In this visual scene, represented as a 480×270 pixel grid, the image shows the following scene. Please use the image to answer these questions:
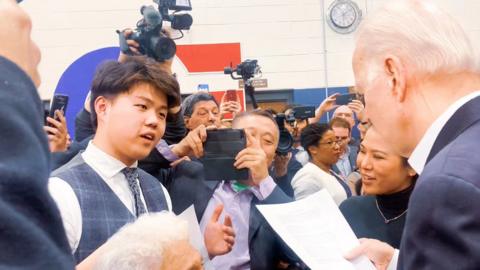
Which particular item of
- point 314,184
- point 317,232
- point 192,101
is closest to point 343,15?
point 192,101

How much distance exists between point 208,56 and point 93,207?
526 centimetres

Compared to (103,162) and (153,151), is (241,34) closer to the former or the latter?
(153,151)

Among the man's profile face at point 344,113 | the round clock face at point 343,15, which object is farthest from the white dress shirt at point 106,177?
the round clock face at point 343,15

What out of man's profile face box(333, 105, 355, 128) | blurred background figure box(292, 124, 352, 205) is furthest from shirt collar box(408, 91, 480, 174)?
man's profile face box(333, 105, 355, 128)

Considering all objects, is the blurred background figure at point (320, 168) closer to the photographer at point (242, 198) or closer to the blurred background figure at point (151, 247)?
the photographer at point (242, 198)

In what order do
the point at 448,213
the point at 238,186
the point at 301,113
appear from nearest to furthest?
the point at 448,213
the point at 238,186
the point at 301,113

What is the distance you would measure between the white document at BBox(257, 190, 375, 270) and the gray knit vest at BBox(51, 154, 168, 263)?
1.22 feet

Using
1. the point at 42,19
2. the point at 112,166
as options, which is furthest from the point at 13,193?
the point at 42,19

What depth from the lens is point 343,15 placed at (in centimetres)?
667

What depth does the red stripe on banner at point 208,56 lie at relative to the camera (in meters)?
6.39

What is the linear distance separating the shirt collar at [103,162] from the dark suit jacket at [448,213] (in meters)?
0.85

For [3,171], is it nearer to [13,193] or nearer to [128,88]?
[13,193]

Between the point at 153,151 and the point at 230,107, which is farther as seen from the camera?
the point at 230,107

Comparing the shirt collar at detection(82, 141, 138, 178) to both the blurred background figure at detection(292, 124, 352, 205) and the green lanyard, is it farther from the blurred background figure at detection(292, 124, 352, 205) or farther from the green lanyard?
the blurred background figure at detection(292, 124, 352, 205)
